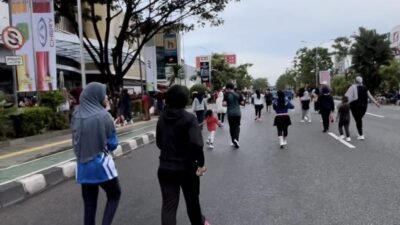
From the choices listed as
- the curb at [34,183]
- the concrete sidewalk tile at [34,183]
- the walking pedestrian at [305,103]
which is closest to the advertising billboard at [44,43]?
the curb at [34,183]

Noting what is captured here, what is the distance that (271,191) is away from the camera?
8000 millimetres

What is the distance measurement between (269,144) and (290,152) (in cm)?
205

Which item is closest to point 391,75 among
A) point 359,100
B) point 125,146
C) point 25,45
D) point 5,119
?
point 359,100

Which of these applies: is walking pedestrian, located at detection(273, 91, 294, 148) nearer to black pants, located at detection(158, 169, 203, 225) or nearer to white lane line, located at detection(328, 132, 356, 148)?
white lane line, located at detection(328, 132, 356, 148)

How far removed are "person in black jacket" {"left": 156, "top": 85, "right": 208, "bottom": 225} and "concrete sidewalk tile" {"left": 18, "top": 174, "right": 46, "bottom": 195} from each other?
453cm

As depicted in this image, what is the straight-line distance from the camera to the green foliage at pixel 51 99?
19.3 m

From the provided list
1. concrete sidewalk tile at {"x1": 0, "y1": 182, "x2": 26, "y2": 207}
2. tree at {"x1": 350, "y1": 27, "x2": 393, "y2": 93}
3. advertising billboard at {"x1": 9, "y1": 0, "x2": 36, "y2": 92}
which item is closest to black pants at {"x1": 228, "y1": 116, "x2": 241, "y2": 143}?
concrete sidewalk tile at {"x1": 0, "y1": 182, "x2": 26, "y2": 207}

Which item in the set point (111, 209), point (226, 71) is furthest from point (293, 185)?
point (226, 71)

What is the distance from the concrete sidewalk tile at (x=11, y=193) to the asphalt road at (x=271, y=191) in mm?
228

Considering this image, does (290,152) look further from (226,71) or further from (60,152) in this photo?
(226,71)

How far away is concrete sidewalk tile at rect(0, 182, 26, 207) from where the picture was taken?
8227mm

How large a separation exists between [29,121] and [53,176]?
744 centimetres

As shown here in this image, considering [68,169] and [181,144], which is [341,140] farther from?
[181,144]

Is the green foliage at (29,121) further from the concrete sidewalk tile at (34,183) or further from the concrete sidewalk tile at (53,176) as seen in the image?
the concrete sidewalk tile at (34,183)
